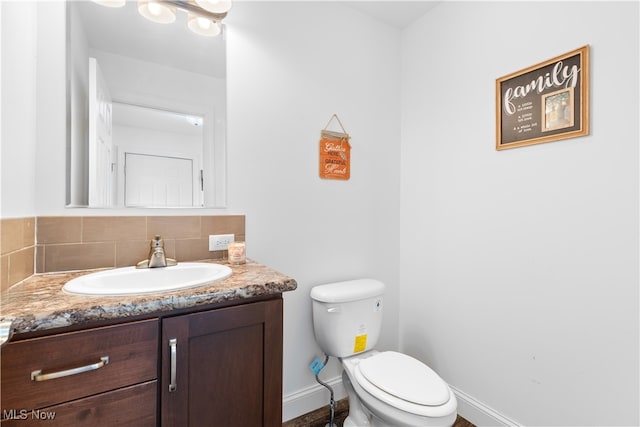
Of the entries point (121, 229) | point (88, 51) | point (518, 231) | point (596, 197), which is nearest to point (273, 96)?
point (88, 51)

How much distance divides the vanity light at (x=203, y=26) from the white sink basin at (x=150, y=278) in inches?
43.4

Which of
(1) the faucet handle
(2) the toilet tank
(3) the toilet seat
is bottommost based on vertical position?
(3) the toilet seat

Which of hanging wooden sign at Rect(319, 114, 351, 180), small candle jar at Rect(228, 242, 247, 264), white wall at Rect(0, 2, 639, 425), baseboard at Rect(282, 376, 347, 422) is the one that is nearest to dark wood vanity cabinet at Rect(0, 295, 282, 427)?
small candle jar at Rect(228, 242, 247, 264)

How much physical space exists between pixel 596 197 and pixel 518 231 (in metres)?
0.32

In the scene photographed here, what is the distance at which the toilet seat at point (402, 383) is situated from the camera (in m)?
1.11

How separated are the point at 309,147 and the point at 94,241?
111cm

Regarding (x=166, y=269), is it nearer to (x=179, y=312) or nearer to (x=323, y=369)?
(x=179, y=312)

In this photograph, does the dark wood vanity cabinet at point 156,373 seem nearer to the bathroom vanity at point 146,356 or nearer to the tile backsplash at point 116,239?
the bathroom vanity at point 146,356

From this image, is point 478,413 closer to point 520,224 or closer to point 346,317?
point 346,317

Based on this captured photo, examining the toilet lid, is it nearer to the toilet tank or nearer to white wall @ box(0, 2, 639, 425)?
the toilet tank

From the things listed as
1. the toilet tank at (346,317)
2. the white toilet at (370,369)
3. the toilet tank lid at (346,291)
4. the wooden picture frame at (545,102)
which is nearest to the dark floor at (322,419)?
the white toilet at (370,369)

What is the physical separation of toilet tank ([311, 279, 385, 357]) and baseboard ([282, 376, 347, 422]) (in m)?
0.32

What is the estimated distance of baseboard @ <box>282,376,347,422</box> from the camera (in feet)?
5.20

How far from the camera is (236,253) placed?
1.31m
